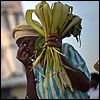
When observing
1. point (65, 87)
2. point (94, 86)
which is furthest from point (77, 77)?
point (94, 86)

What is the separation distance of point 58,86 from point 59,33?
1.39ft

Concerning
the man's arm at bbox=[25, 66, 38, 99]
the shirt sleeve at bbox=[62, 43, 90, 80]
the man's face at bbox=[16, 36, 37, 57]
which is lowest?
the man's arm at bbox=[25, 66, 38, 99]

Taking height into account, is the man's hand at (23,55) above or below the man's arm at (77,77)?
above

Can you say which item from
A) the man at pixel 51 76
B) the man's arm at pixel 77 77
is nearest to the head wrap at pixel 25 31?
the man at pixel 51 76

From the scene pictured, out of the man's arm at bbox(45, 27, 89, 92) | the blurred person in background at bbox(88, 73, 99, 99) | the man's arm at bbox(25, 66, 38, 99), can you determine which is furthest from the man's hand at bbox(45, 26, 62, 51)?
the blurred person in background at bbox(88, 73, 99, 99)

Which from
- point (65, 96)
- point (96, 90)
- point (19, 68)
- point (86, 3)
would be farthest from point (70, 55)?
point (19, 68)

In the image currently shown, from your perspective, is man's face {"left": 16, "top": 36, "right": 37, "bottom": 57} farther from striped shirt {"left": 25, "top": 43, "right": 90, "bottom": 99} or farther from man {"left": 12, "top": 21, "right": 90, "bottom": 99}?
striped shirt {"left": 25, "top": 43, "right": 90, "bottom": 99}

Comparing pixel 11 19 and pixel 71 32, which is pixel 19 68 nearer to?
pixel 11 19

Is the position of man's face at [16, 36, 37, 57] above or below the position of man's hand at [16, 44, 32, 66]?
above

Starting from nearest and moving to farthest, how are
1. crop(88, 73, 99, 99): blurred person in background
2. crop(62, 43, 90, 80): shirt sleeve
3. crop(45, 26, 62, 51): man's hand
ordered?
crop(45, 26, 62, 51): man's hand
crop(62, 43, 90, 80): shirt sleeve
crop(88, 73, 99, 99): blurred person in background

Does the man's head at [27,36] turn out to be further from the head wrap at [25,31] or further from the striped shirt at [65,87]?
the striped shirt at [65,87]

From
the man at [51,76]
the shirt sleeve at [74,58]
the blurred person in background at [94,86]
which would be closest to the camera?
the man at [51,76]

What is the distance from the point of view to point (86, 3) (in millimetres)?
1656

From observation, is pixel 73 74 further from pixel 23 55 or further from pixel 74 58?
pixel 23 55
